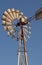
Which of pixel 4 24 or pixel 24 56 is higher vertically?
pixel 4 24

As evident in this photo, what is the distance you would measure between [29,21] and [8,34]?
3.11m

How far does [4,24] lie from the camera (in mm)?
43188

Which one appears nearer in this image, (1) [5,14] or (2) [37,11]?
(2) [37,11]

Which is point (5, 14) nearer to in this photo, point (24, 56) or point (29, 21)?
point (29, 21)

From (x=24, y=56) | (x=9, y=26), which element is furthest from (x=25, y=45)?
(x=9, y=26)

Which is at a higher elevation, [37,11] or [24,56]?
[37,11]

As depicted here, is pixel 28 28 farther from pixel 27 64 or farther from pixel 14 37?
pixel 27 64

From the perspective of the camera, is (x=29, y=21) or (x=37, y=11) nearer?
(x=37, y=11)

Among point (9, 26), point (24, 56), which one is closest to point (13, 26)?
point (9, 26)

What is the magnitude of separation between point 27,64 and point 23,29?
5080 millimetres

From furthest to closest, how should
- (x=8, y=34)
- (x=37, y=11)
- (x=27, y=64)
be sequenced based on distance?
(x=8, y=34), (x=27, y=64), (x=37, y=11)

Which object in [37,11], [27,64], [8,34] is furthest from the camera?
[8,34]

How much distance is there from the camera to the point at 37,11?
36.7m

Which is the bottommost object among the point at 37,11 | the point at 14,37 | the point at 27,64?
the point at 27,64
